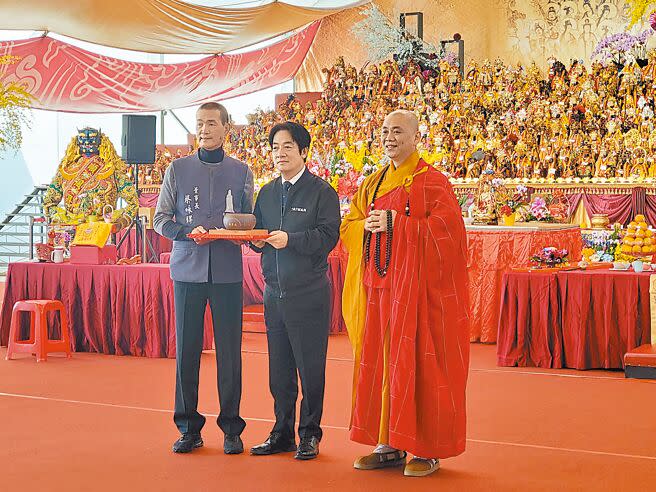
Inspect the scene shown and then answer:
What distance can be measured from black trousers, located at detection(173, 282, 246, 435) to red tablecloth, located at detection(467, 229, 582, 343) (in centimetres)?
345

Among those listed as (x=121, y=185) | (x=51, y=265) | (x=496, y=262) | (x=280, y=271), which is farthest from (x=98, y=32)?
(x=280, y=271)

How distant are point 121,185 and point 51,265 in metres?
0.81

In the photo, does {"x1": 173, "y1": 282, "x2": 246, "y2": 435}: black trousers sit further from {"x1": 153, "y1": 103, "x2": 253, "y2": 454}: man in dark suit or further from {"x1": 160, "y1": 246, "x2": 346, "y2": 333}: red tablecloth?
{"x1": 160, "y1": 246, "x2": 346, "y2": 333}: red tablecloth

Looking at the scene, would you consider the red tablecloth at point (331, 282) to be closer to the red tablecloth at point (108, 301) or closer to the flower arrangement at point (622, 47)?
the red tablecloth at point (108, 301)

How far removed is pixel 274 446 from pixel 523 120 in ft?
24.6

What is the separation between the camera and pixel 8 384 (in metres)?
5.39

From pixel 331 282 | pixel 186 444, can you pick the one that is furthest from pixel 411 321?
pixel 331 282

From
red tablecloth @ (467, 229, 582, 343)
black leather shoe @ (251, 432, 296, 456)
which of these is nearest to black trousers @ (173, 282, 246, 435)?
black leather shoe @ (251, 432, 296, 456)

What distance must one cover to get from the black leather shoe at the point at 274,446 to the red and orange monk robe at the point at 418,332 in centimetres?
36

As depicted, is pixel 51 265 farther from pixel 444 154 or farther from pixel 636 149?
pixel 636 149

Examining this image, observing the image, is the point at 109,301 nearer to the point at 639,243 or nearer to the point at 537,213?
the point at 537,213

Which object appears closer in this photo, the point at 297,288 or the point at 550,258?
the point at 297,288

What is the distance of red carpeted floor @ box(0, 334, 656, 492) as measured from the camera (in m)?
3.44

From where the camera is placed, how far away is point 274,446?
3791 mm
